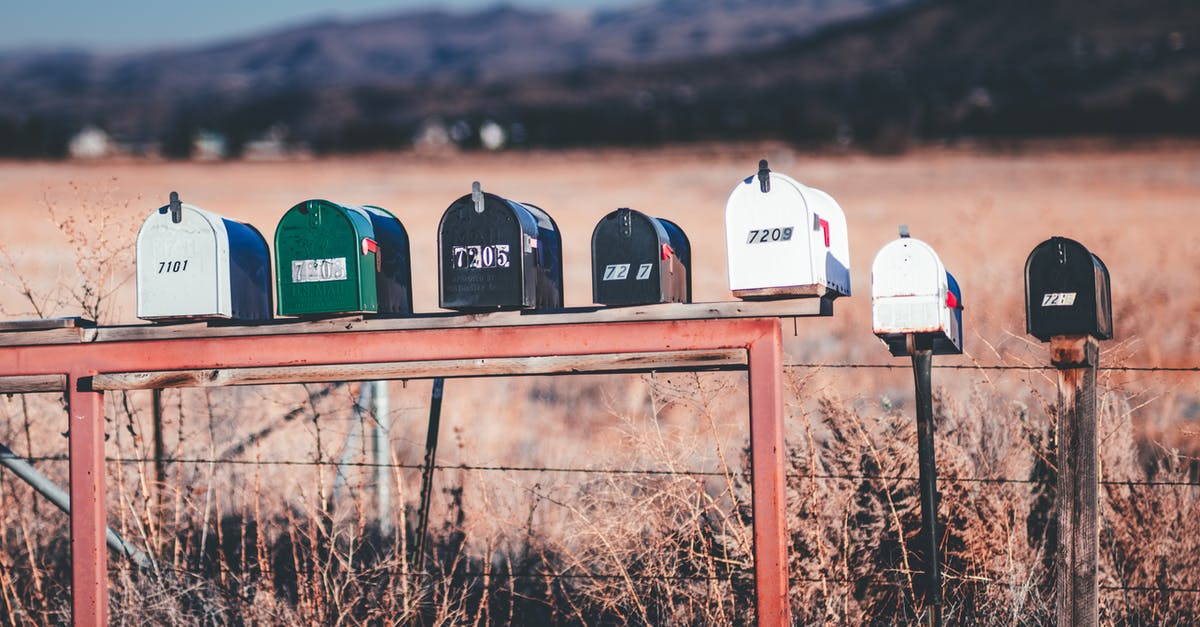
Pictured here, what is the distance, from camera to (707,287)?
43.9 ft

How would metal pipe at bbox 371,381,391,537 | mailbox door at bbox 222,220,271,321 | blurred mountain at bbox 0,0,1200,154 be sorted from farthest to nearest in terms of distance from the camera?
1. blurred mountain at bbox 0,0,1200,154
2. metal pipe at bbox 371,381,391,537
3. mailbox door at bbox 222,220,271,321

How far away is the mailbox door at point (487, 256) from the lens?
128 inches

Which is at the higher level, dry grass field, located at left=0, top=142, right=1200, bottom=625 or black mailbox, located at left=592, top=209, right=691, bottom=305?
black mailbox, located at left=592, top=209, right=691, bottom=305

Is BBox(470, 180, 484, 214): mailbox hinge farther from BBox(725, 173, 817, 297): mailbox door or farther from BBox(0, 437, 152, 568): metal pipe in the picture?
BBox(0, 437, 152, 568): metal pipe

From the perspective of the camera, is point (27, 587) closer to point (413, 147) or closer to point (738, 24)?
point (413, 147)

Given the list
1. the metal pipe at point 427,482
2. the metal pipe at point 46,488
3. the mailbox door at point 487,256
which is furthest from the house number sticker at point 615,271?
the metal pipe at point 46,488

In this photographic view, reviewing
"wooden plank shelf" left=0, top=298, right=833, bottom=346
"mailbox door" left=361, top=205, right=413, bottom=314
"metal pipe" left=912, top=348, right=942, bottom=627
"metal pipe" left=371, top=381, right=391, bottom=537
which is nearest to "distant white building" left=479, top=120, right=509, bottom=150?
"metal pipe" left=371, top=381, right=391, bottom=537

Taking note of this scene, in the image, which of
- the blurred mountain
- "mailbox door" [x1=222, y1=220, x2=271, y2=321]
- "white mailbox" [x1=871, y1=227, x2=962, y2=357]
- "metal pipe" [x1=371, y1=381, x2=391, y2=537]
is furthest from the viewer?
the blurred mountain

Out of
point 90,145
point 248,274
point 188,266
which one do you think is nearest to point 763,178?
point 248,274

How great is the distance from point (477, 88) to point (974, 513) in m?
74.8

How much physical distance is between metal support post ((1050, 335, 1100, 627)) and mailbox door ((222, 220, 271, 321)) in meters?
2.23

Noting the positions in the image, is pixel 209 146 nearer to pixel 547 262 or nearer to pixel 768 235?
pixel 547 262

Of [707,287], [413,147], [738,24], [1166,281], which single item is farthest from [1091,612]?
[738,24]

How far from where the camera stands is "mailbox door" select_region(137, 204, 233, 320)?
10.8 feet
